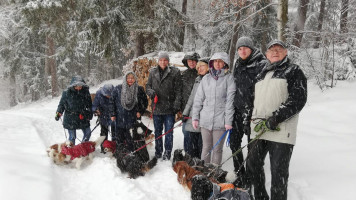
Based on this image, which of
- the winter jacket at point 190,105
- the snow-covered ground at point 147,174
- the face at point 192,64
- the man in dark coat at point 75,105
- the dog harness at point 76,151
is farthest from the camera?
the man in dark coat at point 75,105

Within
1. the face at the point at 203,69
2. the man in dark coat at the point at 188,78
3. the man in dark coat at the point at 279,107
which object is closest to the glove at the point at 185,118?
the man in dark coat at the point at 188,78

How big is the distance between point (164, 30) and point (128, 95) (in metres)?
7.78

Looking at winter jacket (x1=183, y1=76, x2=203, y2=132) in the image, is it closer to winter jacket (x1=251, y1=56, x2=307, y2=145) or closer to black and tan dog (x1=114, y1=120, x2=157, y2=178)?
black and tan dog (x1=114, y1=120, x2=157, y2=178)

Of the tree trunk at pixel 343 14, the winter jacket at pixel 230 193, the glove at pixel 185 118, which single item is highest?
the tree trunk at pixel 343 14

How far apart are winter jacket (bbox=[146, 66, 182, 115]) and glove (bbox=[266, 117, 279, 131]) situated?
2.39 meters

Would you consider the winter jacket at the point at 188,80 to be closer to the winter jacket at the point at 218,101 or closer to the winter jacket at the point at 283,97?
the winter jacket at the point at 218,101

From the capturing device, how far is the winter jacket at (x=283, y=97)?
106 inches

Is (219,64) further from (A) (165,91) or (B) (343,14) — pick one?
(B) (343,14)

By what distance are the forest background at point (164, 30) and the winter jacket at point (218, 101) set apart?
11.2 feet

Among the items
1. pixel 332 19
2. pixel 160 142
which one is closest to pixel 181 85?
pixel 160 142

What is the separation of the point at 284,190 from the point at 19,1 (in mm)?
17013

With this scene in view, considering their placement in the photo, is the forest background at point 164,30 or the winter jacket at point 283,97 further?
the forest background at point 164,30

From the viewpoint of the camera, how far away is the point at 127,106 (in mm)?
5234

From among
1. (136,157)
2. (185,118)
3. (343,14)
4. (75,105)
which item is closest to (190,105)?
(185,118)
